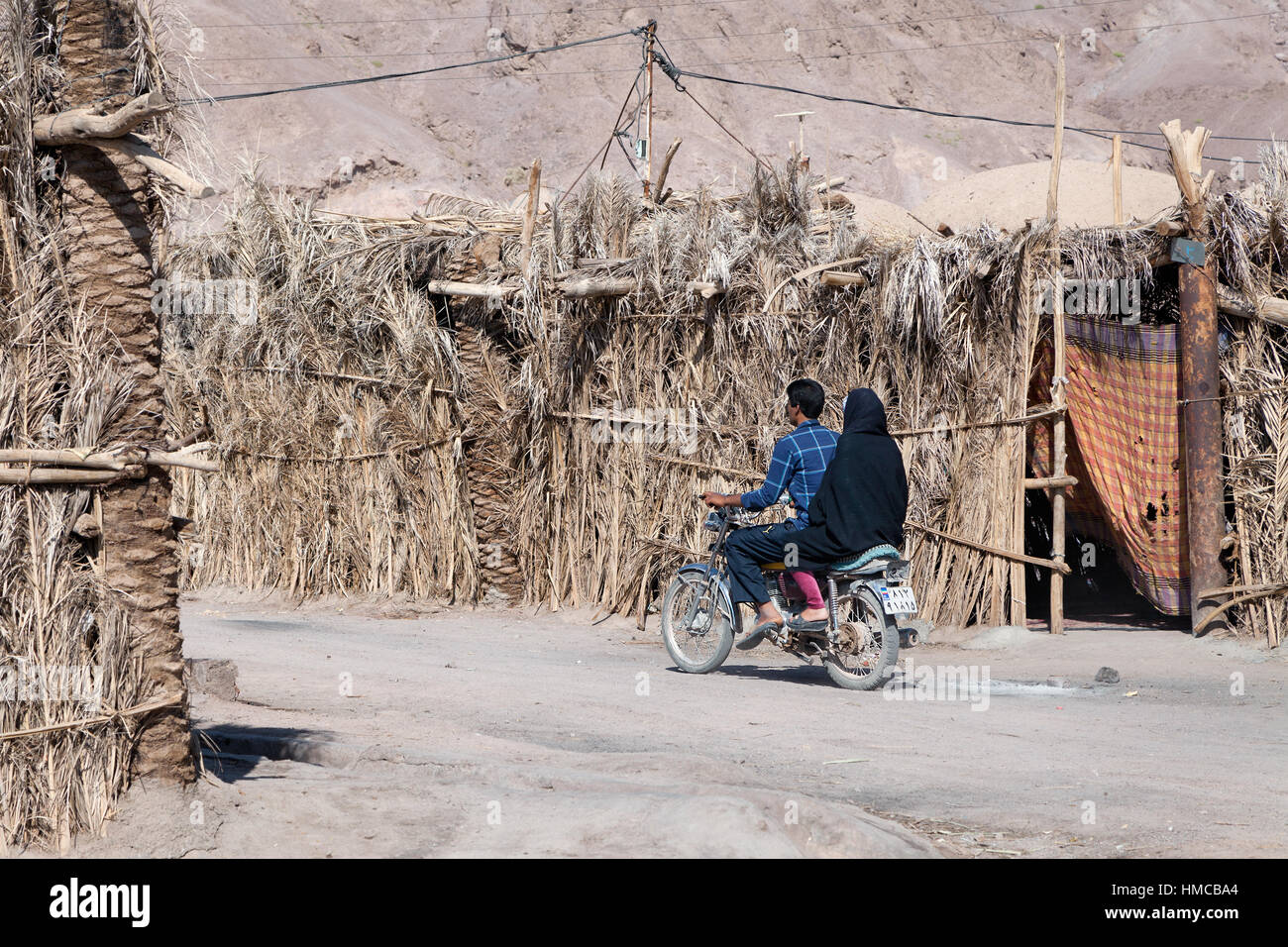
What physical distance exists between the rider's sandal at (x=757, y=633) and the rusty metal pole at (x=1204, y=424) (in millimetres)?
3052

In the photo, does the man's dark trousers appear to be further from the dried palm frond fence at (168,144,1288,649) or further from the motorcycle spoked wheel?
the dried palm frond fence at (168,144,1288,649)

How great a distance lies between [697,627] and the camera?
7.56m

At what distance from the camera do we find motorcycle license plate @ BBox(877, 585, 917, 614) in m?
6.69

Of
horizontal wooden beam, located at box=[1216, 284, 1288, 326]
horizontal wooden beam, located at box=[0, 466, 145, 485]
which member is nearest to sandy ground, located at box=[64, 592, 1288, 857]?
horizontal wooden beam, located at box=[0, 466, 145, 485]

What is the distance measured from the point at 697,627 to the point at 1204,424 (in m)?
3.65

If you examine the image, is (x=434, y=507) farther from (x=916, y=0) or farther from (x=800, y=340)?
(x=916, y=0)

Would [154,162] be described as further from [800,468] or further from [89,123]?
[800,468]

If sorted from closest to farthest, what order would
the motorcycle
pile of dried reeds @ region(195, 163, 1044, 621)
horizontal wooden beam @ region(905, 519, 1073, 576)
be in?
the motorcycle → horizontal wooden beam @ region(905, 519, 1073, 576) → pile of dried reeds @ region(195, 163, 1044, 621)

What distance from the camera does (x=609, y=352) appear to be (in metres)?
9.87

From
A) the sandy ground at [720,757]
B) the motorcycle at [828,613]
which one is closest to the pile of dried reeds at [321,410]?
the sandy ground at [720,757]

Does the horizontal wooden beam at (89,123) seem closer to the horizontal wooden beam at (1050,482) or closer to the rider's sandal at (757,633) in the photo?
the rider's sandal at (757,633)

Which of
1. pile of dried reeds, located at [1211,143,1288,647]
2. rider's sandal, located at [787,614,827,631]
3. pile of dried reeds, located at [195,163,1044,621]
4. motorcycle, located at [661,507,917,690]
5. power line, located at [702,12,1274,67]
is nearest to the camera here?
motorcycle, located at [661,507,917,690]

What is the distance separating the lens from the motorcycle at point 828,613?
6.79m

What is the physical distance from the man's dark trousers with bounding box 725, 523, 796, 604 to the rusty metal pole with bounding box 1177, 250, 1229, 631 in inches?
115
